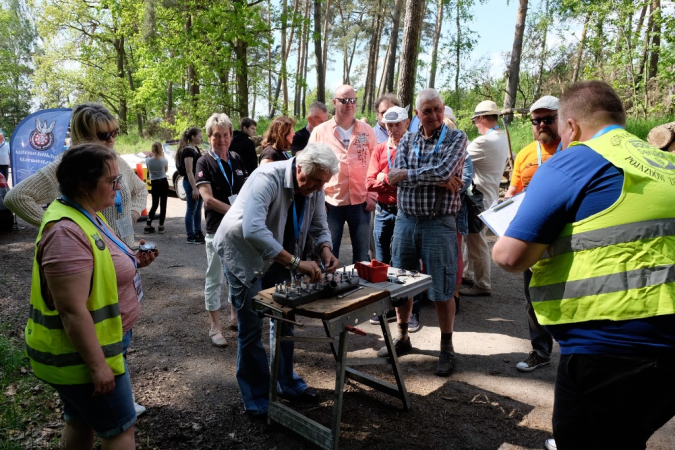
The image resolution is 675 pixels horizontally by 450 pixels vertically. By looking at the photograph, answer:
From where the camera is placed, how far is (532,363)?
3752 millimetres

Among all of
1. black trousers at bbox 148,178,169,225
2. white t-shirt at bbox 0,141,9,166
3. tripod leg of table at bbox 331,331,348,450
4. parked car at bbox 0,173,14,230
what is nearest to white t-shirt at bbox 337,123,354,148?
tripod leg of table at bbox 331,331,348,450

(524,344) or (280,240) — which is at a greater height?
(280,240)

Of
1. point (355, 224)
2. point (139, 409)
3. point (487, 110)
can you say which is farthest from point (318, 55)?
point (139, 409)

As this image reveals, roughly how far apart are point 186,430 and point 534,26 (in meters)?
35.3

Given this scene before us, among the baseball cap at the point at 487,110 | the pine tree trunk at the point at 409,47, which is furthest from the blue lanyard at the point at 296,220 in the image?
the pine tree trunk at the point at 409,47

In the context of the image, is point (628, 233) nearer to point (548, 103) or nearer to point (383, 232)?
point (548, 103)

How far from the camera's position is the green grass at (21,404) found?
2807mm

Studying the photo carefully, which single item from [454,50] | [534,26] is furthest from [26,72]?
[534,26]

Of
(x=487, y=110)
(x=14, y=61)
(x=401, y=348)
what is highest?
(x=14, y=61)

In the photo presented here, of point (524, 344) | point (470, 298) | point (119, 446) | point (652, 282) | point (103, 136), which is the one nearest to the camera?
point (652, 282)

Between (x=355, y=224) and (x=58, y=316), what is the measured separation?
339cm

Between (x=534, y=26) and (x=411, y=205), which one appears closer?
(x=411, y=205)

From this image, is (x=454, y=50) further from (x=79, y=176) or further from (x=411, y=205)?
(x=79, y=176)

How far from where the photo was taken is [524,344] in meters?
4.27
